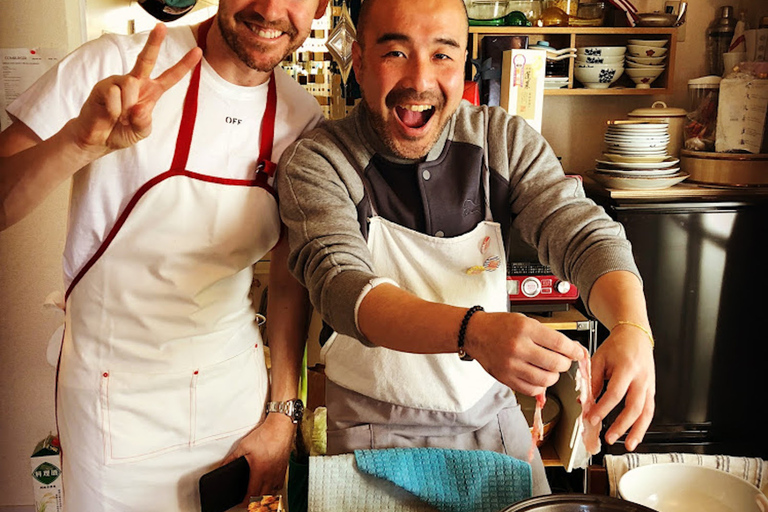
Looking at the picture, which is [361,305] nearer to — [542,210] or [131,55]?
[542,210]

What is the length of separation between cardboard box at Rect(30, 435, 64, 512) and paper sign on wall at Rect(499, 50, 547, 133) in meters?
1.77

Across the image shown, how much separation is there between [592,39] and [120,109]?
7.88 feet

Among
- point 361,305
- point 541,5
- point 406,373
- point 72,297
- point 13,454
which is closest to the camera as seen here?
point 361,305

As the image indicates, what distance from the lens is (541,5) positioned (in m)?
2.90

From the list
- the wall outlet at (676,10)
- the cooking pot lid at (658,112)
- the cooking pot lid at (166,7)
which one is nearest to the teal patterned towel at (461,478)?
the cooking pot lid at (166,7)

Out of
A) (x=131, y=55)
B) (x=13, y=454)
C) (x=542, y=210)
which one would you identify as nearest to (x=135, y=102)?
(x=131, y=55)

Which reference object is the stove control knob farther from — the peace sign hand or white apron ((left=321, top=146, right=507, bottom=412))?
the peace sign hand

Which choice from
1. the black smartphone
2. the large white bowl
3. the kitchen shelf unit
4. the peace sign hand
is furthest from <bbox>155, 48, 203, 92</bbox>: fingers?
the kitchen shelf unit

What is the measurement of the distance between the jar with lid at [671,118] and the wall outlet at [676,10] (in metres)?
0.38

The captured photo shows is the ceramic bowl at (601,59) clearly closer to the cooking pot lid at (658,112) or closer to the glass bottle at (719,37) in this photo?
the cooking pot lid at (658,112)

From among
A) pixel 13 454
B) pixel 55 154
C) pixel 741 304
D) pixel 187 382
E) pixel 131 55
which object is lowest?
pixel 13 454

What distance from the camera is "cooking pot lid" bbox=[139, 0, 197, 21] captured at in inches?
94.1

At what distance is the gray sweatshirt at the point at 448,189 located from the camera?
46.7 inches

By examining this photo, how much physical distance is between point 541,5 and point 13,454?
2.46 m
